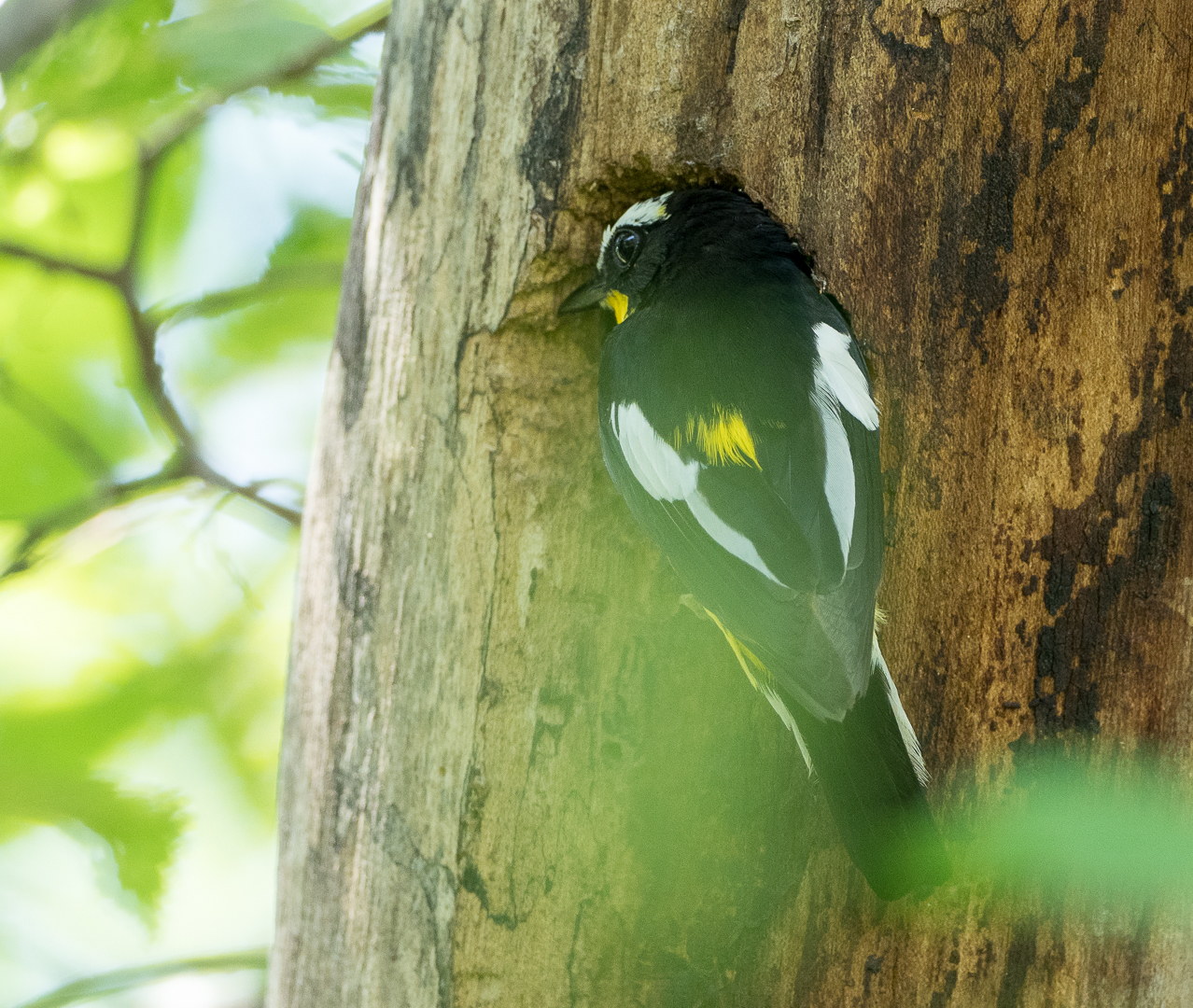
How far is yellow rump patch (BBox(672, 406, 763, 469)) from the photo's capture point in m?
1.51

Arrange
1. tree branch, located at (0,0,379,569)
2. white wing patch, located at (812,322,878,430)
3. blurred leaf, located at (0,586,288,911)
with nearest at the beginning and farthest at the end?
1. white wing patch, located at (812,322,878,430)
2. blurred leaf, located at (0,586,288,911)
3. tree branch, located at (0,0,379,569)

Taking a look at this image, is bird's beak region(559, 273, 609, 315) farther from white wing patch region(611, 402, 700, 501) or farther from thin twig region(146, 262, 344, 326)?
thin twig region(146, 262, 344, 326)

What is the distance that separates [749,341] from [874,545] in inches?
16.3

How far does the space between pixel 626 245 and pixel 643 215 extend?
0.06 m

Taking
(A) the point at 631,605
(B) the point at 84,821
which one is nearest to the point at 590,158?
(A) the point at 631,605

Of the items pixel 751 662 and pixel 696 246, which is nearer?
pixel 751 662

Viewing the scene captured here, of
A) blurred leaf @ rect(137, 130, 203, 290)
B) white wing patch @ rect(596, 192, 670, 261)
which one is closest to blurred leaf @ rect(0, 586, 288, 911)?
blurred leaf @ rect(137, 130, 203, 290)

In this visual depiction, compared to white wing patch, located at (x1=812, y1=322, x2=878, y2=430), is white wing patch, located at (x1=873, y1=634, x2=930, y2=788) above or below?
below

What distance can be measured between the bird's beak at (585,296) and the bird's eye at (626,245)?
6cm

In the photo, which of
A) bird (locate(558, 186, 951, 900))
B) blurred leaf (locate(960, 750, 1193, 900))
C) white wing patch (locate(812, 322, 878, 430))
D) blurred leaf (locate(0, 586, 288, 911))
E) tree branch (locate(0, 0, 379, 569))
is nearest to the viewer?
blurred leaf (locate(960, 750, 1193, 900))

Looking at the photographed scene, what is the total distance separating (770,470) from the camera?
149 cm

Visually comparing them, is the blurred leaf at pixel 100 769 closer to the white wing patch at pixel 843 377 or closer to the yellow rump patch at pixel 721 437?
the yellow rump patch at pixel 721 437

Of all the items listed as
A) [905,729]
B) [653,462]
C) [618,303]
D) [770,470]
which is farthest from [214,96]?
[905,729]

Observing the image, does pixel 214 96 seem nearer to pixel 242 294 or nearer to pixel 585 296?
pixel 242 294
